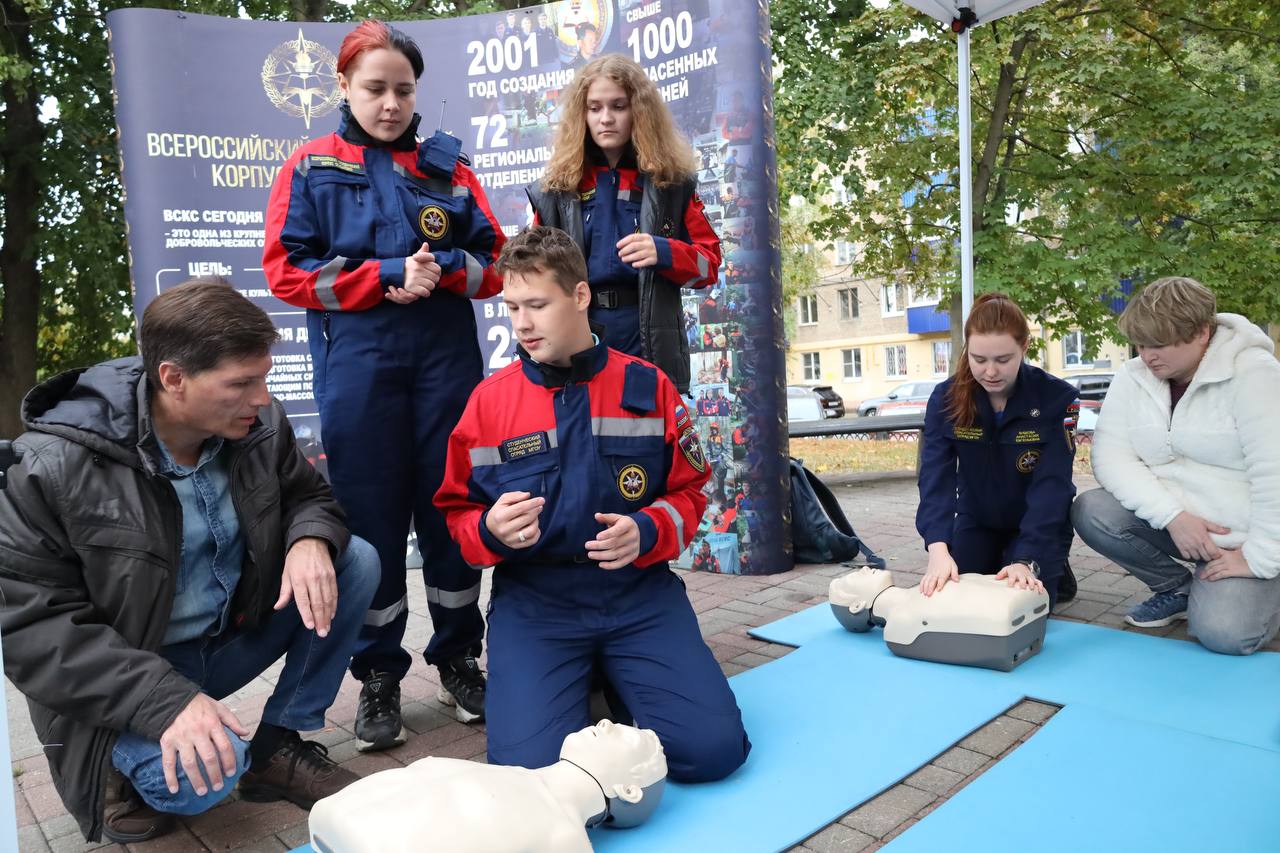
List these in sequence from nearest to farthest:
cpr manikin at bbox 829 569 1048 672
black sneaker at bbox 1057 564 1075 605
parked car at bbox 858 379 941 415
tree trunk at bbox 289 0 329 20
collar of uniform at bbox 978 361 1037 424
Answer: cpr manikin at bbox 829 569 1048 672 → collar of uniform at bbox 978 361 1037 424 → black sneaker at bbox 1057 564 1075 605 → tree trunk at bbox 289 0 329 20 → parked car at bbox 858 379 941 415

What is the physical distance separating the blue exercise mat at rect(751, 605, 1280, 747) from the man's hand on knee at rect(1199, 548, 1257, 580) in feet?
0.85

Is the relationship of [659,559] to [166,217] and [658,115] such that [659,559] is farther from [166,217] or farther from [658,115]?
[166,217]

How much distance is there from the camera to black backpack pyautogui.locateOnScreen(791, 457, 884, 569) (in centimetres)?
469

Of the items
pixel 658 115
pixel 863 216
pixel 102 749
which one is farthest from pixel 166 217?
pixel 863 216

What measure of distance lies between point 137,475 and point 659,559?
4.07 ft

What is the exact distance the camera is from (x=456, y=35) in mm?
5242

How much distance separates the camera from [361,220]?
2678 mm

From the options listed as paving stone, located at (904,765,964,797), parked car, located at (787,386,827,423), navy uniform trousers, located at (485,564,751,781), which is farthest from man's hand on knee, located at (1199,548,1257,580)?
parked car, located at (787,386,827,423)

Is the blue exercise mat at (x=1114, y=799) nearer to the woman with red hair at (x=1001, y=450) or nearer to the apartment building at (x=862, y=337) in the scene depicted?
the woman with red hair at (x=1001, y=450)

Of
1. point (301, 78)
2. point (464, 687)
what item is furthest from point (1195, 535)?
point (301, 78)

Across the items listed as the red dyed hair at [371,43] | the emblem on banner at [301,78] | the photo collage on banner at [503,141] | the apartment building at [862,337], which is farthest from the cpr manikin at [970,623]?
the apartment building at [862,337]

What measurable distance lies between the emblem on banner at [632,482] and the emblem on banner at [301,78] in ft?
11.9

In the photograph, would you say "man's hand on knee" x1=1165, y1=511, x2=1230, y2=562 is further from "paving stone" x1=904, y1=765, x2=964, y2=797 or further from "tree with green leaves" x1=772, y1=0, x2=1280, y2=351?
"tree with green leaves" x1=772, y1=0, x2=1280, y2=351

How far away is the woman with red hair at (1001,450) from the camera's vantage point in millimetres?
3229
